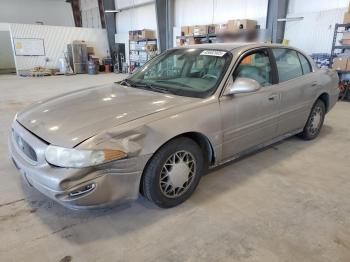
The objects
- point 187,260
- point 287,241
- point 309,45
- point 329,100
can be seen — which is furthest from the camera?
point 309,45

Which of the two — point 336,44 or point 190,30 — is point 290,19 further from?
point 190,30

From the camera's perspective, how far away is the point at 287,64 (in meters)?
3.03

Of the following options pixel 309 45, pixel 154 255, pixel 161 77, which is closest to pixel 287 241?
pixel 154 255

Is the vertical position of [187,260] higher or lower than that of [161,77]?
lower

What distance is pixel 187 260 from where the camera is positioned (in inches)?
64.7

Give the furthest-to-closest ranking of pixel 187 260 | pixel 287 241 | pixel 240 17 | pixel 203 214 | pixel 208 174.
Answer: pixel 240 17, pixel 208 174, pixel 203 214, pixel 287 241, pixel 187 260

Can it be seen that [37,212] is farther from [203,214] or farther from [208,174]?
[208,174]

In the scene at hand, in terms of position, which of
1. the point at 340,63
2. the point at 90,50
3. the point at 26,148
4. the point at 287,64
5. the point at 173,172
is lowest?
the point at 173,172

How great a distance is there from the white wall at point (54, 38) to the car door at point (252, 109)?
1409cm

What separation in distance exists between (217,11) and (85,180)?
9881 millimetres

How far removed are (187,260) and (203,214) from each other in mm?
485

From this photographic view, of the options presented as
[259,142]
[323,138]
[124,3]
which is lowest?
[323,138]

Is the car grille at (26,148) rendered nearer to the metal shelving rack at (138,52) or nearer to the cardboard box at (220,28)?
the cardboard box at (220,28)

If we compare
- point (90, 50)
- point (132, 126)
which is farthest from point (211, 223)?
point (90, 50)
